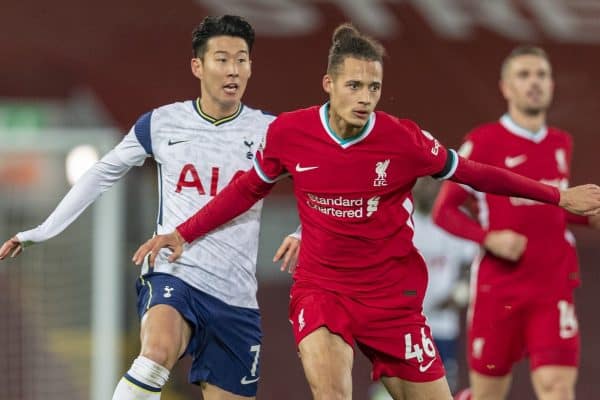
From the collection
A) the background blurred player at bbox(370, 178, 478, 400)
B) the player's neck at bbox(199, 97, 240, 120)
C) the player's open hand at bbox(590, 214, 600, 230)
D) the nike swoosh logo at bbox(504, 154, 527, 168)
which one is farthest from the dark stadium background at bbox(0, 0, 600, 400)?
the player's neck at bbox(199, 97, 240, 120)

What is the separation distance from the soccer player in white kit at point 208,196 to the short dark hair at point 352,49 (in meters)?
0.52

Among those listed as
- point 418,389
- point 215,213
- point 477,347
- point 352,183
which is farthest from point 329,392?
point 477,347

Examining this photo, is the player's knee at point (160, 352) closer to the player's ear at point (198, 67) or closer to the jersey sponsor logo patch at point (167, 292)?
the jersey sponsor logo patch at point (167, 292)

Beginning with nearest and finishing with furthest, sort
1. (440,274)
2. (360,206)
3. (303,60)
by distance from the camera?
(360,206), (440,274), (303,60)

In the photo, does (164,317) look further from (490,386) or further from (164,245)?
(490,386)

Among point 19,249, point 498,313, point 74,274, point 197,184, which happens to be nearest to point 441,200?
point 498,313

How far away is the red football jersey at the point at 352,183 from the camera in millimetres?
5117

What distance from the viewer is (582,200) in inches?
202

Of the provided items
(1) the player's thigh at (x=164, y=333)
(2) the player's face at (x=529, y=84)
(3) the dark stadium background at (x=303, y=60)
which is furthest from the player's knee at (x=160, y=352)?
(3) the dark stadium background at (x=303, y=60)

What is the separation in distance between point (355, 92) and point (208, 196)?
0.85 m

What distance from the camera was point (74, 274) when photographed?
9.31m

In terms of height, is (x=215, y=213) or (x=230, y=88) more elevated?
(x=230, y=88)

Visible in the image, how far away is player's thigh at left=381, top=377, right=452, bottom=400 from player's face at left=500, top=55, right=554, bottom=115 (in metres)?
1.99

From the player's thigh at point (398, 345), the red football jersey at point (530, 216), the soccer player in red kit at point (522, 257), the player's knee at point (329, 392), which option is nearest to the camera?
the player's knee at point (329, 392)
